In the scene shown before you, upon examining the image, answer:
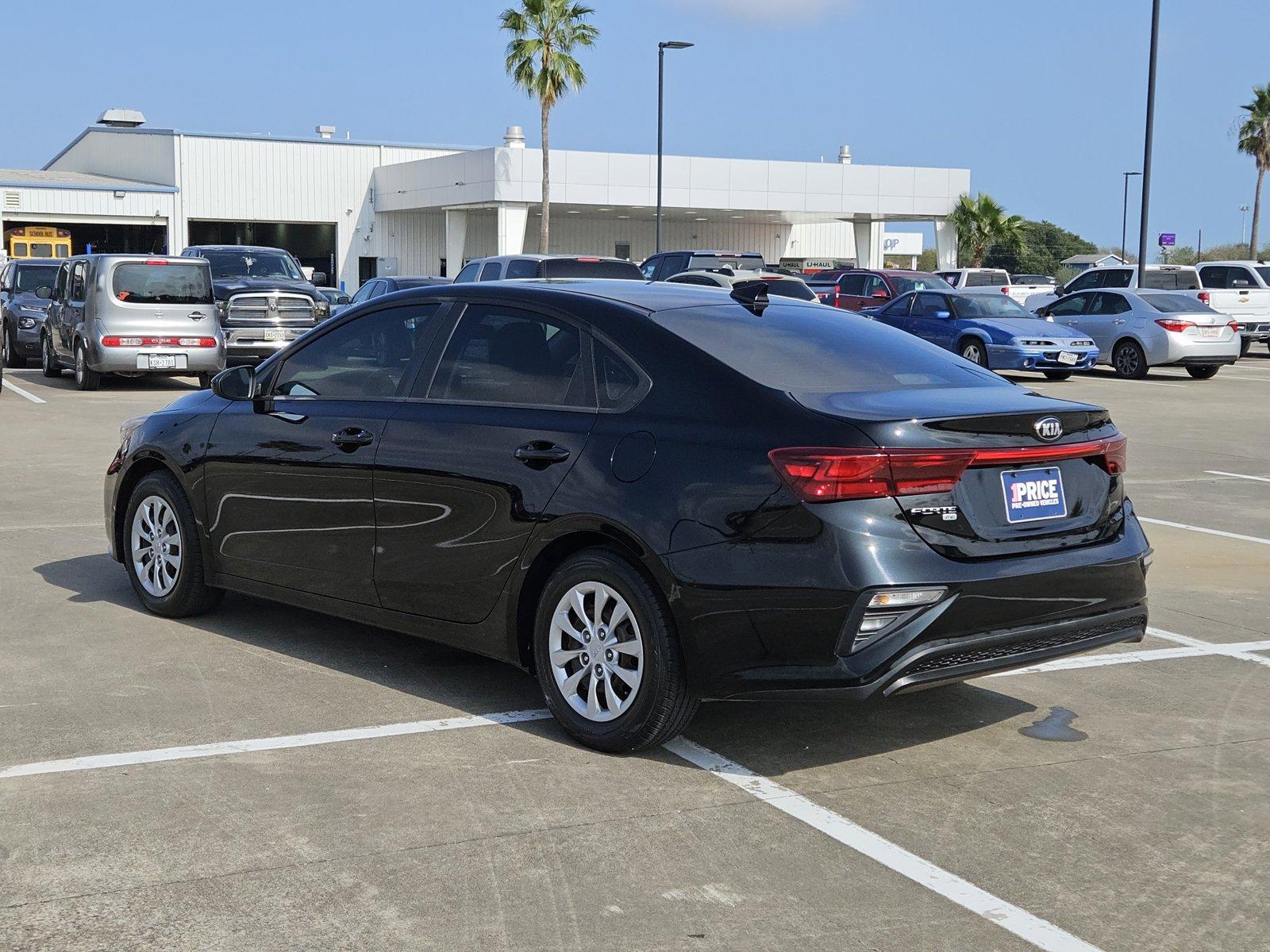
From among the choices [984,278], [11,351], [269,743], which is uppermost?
[984,278]

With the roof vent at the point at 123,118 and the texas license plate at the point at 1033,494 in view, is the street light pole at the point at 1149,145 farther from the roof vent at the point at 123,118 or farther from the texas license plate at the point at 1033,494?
the roof vent at the point at 123,118

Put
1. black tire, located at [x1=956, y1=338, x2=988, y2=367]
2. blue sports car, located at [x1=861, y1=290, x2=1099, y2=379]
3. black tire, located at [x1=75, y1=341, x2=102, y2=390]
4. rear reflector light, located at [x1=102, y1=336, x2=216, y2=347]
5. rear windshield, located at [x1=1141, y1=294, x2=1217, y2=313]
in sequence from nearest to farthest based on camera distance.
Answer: rear reflector light, located at [x1=102, y1=336, x2=216, y2=347], black tire, located at [x1=75, y1=341, x2=102, y2=390], blue sports car, located at [x1=861, y1=290, x2=1099, y2=379], black tire, located at [x1=956, y1=338, x2=988, y2=367], rear windshield, located at [x1=1141, y1=294, x2=1217, y2=313]

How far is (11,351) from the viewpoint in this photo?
2520cm

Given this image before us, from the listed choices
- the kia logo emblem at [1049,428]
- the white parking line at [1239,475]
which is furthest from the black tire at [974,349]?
the kia logo emblem at [1049,428]

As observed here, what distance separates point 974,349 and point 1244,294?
9687 mm

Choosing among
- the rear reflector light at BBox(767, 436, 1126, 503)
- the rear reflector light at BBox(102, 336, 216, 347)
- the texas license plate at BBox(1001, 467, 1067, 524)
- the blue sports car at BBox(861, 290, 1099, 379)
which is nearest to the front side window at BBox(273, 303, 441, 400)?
the rear reflector light at BBox(767, 436, 1126, 503)

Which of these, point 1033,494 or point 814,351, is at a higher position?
point 814,351

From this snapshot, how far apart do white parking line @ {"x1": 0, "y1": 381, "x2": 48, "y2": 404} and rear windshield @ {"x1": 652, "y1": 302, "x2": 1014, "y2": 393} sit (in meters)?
14.9

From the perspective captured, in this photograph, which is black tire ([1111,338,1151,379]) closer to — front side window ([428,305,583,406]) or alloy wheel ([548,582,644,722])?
front side window ([428,305,583,406])

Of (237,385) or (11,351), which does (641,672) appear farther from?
(11,351)

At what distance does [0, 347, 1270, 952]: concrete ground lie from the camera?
12.5ft

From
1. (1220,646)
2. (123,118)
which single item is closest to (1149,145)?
(1220,646)

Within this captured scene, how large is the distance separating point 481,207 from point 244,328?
3100cm

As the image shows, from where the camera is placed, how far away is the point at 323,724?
17.8ft
